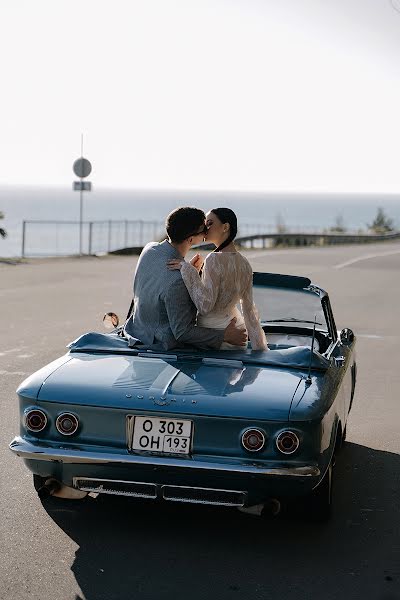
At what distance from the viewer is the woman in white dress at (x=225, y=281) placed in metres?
6.05

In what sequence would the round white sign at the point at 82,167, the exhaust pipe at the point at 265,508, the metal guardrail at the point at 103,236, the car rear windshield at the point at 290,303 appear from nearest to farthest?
the exhaust pipe at the point at 265,508, the car rear windshield at the point at 290,303, the round white sign at the point at 82,167, the metal guardrail at the point at 103,236

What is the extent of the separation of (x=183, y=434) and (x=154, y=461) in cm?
19

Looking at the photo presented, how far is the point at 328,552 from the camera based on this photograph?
5074mm

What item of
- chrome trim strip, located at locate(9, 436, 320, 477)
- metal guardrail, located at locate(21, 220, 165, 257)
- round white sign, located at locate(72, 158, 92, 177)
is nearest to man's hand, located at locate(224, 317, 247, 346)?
chrome trim strip, located at locate(9, 436, 320, 477)

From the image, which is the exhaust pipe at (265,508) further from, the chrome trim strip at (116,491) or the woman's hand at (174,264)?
the woman's hand at (174,264)

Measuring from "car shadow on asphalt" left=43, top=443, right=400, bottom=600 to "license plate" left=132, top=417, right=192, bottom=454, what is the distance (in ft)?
1.72

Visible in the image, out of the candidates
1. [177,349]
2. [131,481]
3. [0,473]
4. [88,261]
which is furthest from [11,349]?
[88,261]

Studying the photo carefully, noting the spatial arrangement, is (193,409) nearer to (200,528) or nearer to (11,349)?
(200,528)

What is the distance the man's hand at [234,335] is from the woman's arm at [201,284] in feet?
0.61

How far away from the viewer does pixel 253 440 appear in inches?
194

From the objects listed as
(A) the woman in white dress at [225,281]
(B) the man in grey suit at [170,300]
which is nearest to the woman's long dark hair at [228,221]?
(A) the woman in white dress at [225,281]

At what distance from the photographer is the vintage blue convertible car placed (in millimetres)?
4922

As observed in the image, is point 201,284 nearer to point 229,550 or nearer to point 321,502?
point 321,502

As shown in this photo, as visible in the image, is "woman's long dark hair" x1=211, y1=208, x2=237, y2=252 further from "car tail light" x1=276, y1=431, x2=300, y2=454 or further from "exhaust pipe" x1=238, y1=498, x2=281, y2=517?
"exhaust pipe" x1=238, y1=498, x2=281, y2=517
